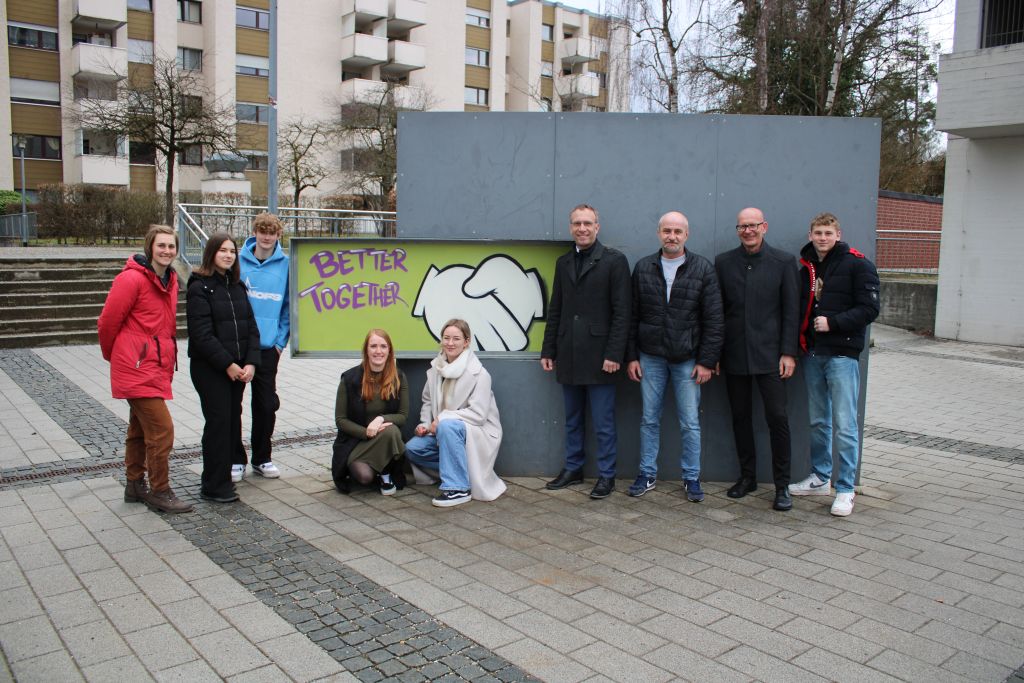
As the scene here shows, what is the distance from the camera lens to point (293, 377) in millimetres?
10852

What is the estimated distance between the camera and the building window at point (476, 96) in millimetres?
52237

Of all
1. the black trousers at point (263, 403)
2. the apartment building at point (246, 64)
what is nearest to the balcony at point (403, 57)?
the apartment building at point (246, 64)

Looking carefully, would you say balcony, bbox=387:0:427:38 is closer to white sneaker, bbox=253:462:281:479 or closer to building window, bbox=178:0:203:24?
building window, bbox=178:0:203:24

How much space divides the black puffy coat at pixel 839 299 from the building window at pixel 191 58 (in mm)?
41051

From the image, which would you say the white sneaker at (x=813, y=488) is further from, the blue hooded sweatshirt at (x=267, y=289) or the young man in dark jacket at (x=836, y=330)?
the blue hooded sweatshirt at (x=267, y=289)

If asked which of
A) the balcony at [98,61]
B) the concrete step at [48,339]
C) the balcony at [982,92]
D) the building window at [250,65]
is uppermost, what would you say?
the building window at [250,65]

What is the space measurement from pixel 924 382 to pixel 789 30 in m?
11.5

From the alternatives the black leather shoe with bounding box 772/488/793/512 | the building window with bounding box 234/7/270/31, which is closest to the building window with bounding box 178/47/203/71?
the building window with bounding box 234/7/270/31

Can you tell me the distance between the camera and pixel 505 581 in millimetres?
4406

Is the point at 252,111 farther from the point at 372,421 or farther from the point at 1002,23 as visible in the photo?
the point at 372,421

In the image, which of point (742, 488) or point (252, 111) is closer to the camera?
point (742, 488)

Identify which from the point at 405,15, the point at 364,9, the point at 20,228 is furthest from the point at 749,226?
the point at 405,15

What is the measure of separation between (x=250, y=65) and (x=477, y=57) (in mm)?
15411

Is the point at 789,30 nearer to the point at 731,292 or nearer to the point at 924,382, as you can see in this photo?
the point at 924,382
